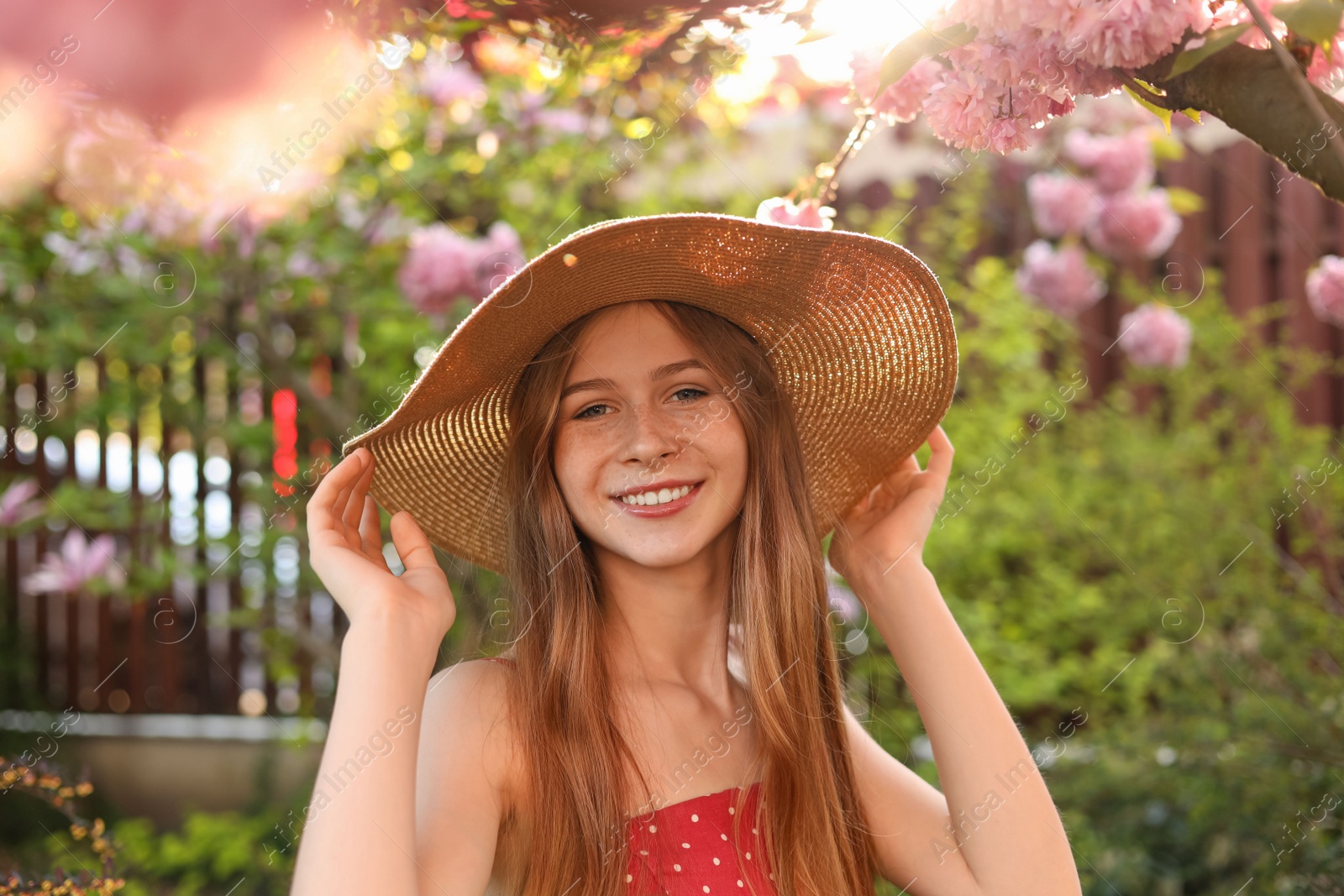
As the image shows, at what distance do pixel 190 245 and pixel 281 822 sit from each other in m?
2.05

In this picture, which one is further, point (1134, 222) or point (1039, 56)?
point (1134, 222)

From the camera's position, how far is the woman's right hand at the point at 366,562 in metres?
1.36

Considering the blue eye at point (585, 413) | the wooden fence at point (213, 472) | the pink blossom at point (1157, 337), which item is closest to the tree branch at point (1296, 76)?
the blue eye at point (585, 413)

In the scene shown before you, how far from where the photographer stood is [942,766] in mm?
1637

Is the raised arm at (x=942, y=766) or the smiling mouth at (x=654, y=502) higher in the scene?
the smiling mouth at (x=654, y=502)

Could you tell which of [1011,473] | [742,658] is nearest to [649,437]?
[742,658]

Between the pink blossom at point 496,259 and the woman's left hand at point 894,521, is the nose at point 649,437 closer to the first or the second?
the woman's left hand at point 894,521

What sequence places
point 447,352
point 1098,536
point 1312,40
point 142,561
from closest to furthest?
point 1312,40
point 447,352
point 1098,536
point 142,561

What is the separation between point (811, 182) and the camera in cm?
163

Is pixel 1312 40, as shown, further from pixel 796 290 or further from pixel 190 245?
pixel 190 245

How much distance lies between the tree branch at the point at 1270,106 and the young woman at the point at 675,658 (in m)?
0.60

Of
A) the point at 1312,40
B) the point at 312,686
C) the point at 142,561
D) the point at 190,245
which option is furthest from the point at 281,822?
the point at 1312,40

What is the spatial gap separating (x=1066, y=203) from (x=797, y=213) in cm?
220

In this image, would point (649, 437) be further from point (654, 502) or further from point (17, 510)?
point (17, 510)
